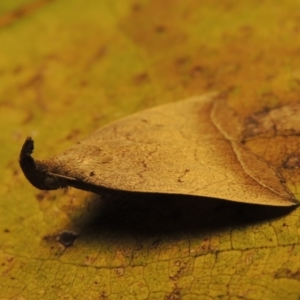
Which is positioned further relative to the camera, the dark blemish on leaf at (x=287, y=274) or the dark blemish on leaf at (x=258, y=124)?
the dark blemish on leaf at (x=258, y=124)

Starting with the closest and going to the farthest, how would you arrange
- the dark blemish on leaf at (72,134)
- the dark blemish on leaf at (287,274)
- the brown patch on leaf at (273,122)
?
the dark blemish on leaf at (287,274), the brown patch on leaf at (273,122), the dark blemish on leaf at (72,134)

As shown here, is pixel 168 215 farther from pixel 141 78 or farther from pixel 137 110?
pixel 141 78

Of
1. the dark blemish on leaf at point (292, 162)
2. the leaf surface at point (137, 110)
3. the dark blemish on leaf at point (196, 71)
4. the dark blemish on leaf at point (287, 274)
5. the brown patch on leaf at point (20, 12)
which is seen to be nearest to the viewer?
the dark blemish on leaf at point (287, 274)

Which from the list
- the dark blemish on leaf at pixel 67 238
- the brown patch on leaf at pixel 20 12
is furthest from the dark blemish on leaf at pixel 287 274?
the brown patch on leaf at pixel 20 12

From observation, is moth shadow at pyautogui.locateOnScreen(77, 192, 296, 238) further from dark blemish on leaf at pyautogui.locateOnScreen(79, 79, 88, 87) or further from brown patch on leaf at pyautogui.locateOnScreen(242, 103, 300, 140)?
dark blemish on leaf at pyautogui.locateOnScreen(79, 79, 88, 87)

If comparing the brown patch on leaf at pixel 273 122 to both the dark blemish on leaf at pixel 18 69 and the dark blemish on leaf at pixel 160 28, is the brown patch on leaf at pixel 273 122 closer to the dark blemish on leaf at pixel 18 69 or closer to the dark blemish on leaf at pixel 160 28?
the dark blemish on leaf at pixel 160 28

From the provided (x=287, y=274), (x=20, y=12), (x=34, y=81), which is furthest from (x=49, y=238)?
(x=20, y=12)
